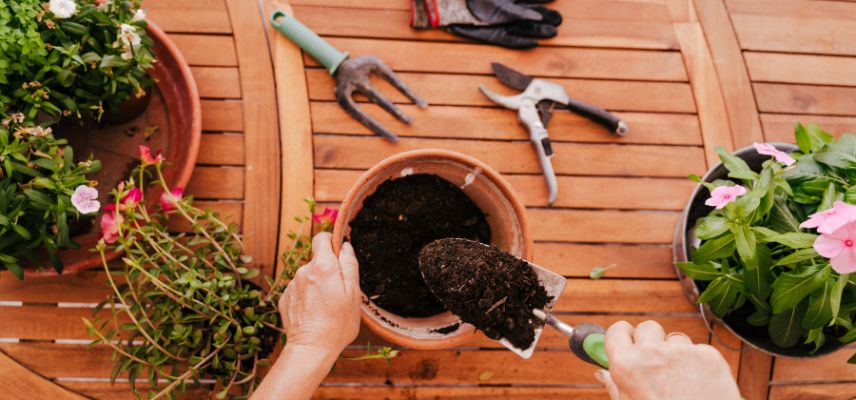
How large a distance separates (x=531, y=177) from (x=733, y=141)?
69 cm

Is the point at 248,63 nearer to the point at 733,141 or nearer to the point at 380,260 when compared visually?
the point at 380,260

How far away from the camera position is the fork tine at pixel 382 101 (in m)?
1.71

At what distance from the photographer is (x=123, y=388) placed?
5.26 ft

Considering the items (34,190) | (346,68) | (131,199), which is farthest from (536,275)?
(34,190)

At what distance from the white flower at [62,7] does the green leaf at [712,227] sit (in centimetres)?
149

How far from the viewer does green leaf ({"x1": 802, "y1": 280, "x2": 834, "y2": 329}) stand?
3.78 ft

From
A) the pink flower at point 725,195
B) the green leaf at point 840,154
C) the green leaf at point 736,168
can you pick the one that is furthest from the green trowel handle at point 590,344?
the green leaf at point 840,154

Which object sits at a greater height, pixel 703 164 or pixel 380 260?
pixel 380 260

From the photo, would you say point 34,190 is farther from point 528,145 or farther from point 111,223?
point 528,145

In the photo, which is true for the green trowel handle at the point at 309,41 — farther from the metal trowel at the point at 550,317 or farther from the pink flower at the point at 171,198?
the metal trowel at the point at 550,317

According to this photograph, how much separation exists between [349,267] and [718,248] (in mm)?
842

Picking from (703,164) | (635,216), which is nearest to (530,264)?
(635,216)

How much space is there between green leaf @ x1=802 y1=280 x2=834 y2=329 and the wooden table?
1.77 ft

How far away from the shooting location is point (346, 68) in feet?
5.54
